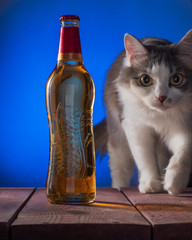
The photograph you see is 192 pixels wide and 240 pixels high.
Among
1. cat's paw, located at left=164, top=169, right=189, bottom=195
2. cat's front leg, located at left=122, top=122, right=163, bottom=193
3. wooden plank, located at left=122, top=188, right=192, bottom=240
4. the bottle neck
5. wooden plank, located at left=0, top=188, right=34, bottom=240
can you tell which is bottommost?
wooden plank, located at left=122, top=188, right=192, bottom=240

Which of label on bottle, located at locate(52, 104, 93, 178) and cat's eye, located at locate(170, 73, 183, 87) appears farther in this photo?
cat's eye, located at locate(170, 73, 183, 87)

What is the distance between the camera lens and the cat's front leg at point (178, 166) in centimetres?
111

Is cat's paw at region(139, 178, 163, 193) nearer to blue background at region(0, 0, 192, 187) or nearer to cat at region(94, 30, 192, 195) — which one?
cat at region(94, 30, 192, 195)

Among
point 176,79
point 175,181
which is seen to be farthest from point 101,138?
point 175,181

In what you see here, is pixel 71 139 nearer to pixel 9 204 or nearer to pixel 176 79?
pixel 9 204

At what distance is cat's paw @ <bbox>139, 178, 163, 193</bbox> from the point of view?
1147 mm

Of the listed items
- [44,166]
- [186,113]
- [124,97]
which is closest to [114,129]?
[124,97]

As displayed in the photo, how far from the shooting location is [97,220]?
2.43 ft

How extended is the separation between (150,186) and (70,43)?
0.53m

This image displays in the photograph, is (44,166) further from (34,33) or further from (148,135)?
(148,135)

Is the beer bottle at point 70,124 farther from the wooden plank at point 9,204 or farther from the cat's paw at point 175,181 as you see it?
the cat's paw at point 175,181

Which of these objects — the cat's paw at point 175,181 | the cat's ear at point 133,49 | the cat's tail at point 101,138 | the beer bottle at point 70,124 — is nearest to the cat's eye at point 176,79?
the cat's ear at point 133,49

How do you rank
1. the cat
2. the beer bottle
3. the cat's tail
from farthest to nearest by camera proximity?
the cat's tail → the cat → the beer bottle

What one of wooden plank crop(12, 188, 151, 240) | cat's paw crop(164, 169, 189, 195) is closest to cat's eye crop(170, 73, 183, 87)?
cat's paw crop(164, 169, 189, 195)
